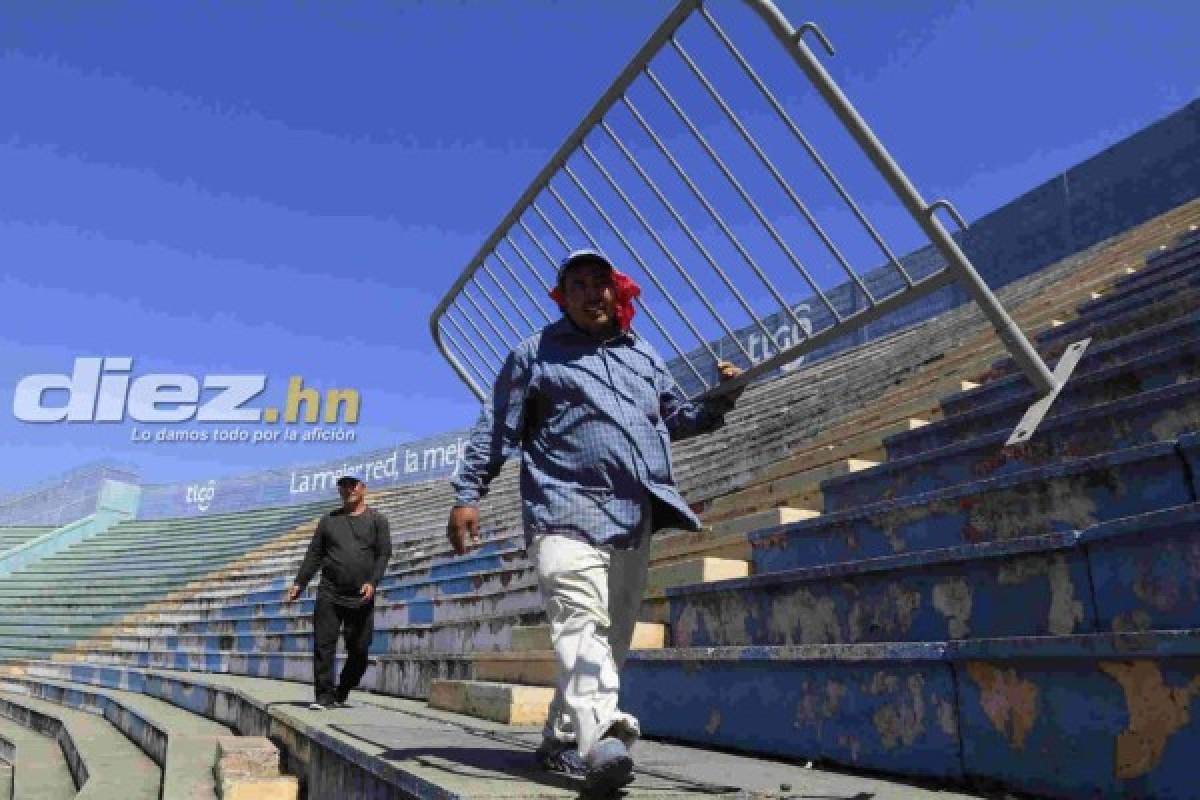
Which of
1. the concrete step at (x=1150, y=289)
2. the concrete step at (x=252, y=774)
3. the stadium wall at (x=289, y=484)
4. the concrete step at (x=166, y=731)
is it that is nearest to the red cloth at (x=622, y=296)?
the concrete step at (x=252, y=774)

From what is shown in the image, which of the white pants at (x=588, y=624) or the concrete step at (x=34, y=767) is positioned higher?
the white pants at (x=588, y=624)

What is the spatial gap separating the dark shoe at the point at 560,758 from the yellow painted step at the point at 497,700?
1.35 m

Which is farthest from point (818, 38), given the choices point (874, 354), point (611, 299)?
point (874, 354)

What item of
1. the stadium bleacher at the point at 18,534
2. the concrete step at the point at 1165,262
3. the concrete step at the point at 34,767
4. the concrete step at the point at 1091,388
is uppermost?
the stadium bleacher at the point at 18,534

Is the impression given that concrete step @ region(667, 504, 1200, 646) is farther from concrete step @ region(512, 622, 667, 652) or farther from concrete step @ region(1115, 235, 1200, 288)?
concrete step @ region(1115, 235, 1200, 288)

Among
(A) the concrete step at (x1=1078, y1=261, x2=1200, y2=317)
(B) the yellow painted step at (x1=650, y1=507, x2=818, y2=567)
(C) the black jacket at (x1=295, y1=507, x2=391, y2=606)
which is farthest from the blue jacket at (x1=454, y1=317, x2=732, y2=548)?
(A) the concrete step at (x1=1078, y1=261, x2=1200, y2=317)

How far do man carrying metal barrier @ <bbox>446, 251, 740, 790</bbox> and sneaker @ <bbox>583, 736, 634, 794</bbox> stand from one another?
0.29 ft

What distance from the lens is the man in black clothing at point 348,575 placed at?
5238mm

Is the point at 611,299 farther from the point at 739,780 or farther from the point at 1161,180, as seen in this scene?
the point at 1161,180

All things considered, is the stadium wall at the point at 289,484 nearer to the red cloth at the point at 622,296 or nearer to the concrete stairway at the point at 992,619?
the concrete stairway at the point at 992,619

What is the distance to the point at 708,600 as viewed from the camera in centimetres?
356

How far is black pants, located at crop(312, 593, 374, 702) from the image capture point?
4953 mm

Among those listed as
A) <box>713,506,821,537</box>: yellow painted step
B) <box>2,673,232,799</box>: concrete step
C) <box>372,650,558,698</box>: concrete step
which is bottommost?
<box>2,673,232,799</box>: concrete step

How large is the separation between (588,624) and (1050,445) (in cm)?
205
